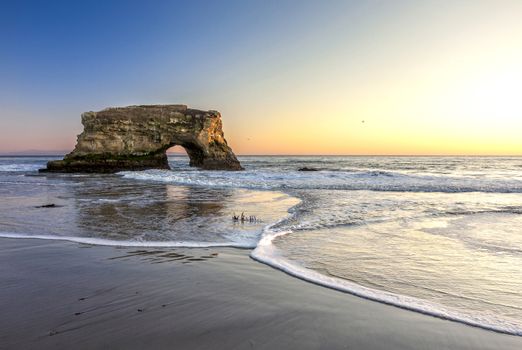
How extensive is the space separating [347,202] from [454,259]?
267 inches

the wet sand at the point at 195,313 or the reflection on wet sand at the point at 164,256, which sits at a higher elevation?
the wet sand at the point at 195,313

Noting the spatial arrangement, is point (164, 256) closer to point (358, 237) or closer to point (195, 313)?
point (195, 313)

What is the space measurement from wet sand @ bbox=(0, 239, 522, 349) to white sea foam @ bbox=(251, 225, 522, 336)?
0.34ft

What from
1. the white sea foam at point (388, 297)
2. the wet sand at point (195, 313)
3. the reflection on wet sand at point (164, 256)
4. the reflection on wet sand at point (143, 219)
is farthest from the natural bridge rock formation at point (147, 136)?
the wet sand at point (195, 313)

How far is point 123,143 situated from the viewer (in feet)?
123

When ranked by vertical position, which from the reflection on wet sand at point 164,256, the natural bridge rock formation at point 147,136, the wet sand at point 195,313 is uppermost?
the natural bridge rock formation at point 147,136

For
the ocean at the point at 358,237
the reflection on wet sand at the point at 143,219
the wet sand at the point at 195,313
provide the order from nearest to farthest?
the wet sand at the point at 195,313 → the ocean at the point at 358,237 → the reflection on wet sand at the point at 143,219

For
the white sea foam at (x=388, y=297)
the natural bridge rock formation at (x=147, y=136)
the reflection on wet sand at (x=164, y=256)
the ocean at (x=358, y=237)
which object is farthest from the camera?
the natural bridge rock formation at (x=147, y=136)

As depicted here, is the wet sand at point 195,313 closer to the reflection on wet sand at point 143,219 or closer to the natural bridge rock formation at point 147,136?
the reflection on wet sand at point 143,219

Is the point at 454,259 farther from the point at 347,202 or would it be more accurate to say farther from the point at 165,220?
the point at 347,202

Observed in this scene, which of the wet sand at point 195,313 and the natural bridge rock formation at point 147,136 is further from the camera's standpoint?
the natural bridge rock formation at point 147,136

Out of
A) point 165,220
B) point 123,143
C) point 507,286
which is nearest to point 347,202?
point 165,220

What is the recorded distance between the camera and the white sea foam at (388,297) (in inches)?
120

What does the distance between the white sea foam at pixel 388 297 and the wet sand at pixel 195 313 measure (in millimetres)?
103
